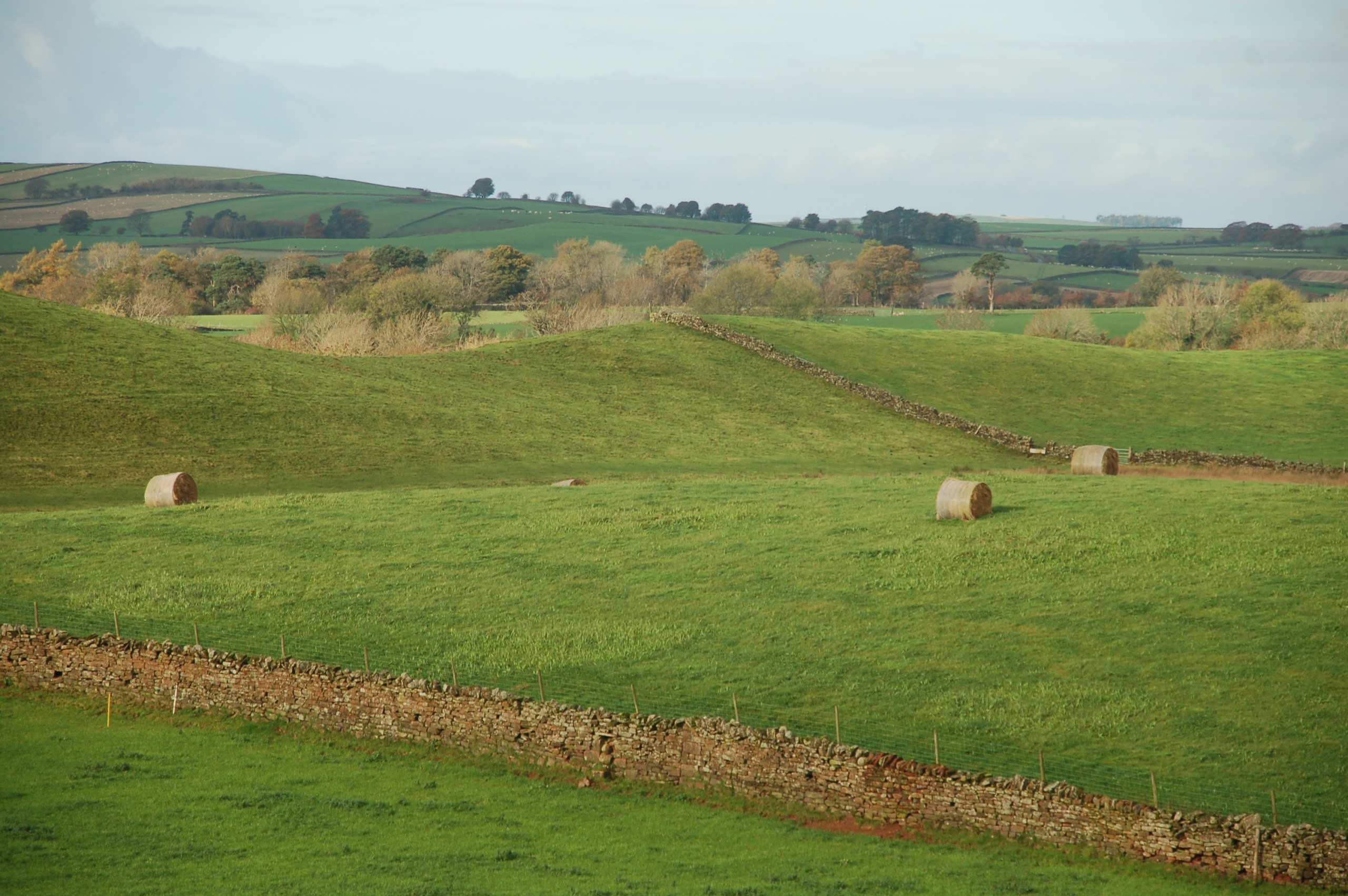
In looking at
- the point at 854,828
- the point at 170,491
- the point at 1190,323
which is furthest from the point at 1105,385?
the point at 854,828

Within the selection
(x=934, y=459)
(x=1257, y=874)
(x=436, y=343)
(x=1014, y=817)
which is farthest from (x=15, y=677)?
(x=436, y=343)

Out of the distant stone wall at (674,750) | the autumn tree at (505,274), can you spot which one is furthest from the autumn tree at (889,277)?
the distant stone wall at (674,750)

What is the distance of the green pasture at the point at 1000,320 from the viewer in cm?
12562

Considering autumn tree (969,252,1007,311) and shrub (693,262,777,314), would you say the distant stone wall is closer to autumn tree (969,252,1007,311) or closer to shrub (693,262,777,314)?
shrub (693,262,777,314)

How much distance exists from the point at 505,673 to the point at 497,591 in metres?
5.60

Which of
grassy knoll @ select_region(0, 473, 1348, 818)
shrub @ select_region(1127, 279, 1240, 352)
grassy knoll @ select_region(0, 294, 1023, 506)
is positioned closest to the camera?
grassy knoll @ select_region(0, 473, 1348, 818)

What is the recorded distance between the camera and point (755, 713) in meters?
19.3

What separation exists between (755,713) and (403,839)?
22.3 ft

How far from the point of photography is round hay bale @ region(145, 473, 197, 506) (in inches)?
1412

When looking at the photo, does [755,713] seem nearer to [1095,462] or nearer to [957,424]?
[1095,462]

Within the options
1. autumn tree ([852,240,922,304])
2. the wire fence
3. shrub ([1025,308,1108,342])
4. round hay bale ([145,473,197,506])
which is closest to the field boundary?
the wire fence

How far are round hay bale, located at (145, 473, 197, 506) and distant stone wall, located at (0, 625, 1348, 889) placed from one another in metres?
13.3

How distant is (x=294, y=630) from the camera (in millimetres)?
24422

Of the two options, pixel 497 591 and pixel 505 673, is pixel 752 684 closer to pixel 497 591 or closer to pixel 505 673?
pixel 505 673
